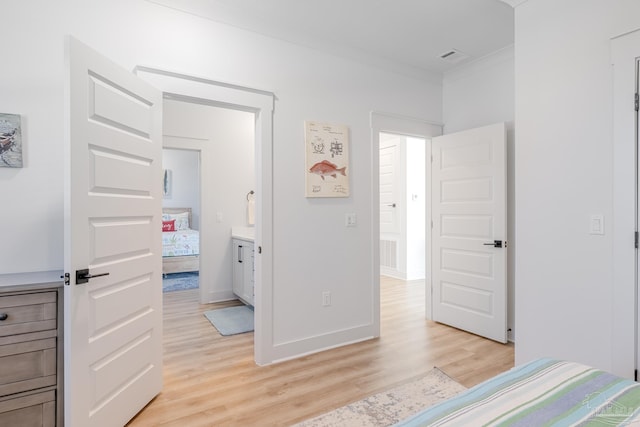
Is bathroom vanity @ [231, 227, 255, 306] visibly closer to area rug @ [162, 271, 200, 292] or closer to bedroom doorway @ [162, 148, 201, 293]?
area rug @ [162, 271, 200, 292]

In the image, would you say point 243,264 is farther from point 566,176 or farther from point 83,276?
point 566,176

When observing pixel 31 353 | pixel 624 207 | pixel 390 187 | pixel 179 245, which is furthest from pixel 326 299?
pixel 179 245

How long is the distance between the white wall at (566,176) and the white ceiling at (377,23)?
484 millimetres

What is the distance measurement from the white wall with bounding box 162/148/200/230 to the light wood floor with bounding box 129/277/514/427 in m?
4.67

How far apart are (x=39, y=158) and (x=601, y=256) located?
3.35 meters

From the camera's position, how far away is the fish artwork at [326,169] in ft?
10.1

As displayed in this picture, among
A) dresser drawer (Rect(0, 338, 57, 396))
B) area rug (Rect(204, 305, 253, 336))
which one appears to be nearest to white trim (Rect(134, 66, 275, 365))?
area rug (Rect(204, 305, 253, 336))

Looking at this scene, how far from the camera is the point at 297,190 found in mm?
3010

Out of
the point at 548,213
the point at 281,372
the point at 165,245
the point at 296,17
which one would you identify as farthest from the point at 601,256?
the point at 165,245

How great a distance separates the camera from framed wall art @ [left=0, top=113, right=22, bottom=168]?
1.96 meters

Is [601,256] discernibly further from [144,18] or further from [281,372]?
[144,18]

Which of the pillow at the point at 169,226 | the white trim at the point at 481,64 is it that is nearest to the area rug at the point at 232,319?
the pillow at the point at 169,226

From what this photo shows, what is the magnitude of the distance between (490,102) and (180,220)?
6.42 meters

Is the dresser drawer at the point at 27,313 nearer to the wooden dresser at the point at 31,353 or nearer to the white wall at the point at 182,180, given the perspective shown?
the wooden dresser at the point at 31,353
